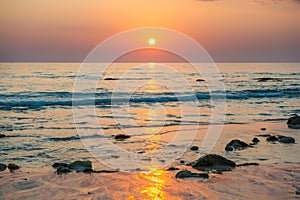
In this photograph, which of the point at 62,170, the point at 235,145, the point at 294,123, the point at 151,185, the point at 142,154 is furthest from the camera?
the point at 294,123

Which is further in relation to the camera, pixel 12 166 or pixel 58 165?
pixel 58 165

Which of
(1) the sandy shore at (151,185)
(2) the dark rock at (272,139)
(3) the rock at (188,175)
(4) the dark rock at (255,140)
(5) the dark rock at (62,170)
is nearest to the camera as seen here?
(1) the sandy shore at (151,185)

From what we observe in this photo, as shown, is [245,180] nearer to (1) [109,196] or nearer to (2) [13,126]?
(1) [109,196]

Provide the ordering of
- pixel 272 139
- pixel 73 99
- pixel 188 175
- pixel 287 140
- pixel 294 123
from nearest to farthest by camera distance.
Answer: pixel 188 175
pixel 287 140
pixel 272 139
pixel 294 123
pixel 73 99

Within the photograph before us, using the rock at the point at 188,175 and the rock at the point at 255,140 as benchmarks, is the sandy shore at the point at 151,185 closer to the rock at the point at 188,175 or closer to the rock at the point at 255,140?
the rock at the point at 188,175

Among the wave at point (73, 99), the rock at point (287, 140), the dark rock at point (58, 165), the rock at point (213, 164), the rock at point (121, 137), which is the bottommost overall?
the rock at point (213, 164)

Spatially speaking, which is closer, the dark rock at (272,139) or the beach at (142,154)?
the beach at (142,154)

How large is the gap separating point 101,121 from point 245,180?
12329 mm

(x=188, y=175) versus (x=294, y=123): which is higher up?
(x=294, y=123)

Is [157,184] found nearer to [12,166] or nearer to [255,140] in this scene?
[12,166]

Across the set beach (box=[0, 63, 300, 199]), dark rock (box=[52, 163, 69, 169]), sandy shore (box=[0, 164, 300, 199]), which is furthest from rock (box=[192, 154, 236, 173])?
dark rock (box=[52, 163, 69, 169])

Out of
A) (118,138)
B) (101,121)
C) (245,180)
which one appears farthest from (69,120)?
(245,180)

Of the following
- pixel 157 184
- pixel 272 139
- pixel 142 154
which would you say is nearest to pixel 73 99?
pixel 142 154

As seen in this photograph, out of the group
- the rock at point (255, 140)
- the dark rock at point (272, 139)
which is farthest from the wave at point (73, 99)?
the dark rock at point (272, 139)
